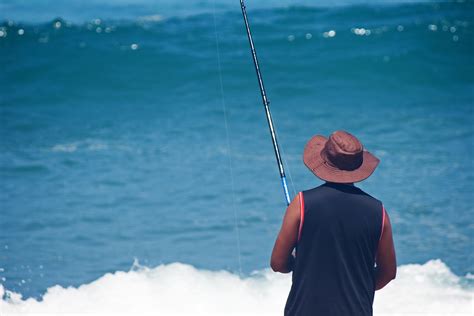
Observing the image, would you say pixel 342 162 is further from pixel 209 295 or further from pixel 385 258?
pixel 209 295

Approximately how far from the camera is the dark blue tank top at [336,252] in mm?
2533

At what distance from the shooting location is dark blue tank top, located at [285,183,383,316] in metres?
2.53

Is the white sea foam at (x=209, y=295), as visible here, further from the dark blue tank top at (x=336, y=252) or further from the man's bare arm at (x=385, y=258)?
the dark blue tank top at (x=336, y=252)

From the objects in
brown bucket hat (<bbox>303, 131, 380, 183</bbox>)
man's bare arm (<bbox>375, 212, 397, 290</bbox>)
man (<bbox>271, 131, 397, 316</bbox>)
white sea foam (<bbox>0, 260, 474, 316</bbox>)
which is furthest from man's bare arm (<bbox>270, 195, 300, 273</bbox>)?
white sea foam (<bbox>0, 260, 474, 316</bbox>)

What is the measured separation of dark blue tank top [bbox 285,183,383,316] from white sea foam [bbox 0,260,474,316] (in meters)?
2.54

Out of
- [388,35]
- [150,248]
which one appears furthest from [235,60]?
[150,248]

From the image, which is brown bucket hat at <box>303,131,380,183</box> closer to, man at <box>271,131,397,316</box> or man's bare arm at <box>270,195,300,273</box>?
man at <box>271,131,397,316</box>

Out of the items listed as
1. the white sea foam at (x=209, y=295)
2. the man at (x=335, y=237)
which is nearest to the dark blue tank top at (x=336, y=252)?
the man at (x=335, y=237)

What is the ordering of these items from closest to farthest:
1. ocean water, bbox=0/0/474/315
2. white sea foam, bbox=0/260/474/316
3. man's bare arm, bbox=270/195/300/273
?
man's bare arm, bbox=270/195/300/273 → white sea foam, bbox=0/260/474/316 → ocean water, bbox=0/0/474/315

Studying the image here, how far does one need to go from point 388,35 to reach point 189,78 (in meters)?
3.74

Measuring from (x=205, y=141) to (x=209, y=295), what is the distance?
4.09 meters

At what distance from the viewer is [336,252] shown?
258cm

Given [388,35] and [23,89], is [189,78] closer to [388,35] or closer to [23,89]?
[23,89]

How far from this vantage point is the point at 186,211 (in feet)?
23.3
